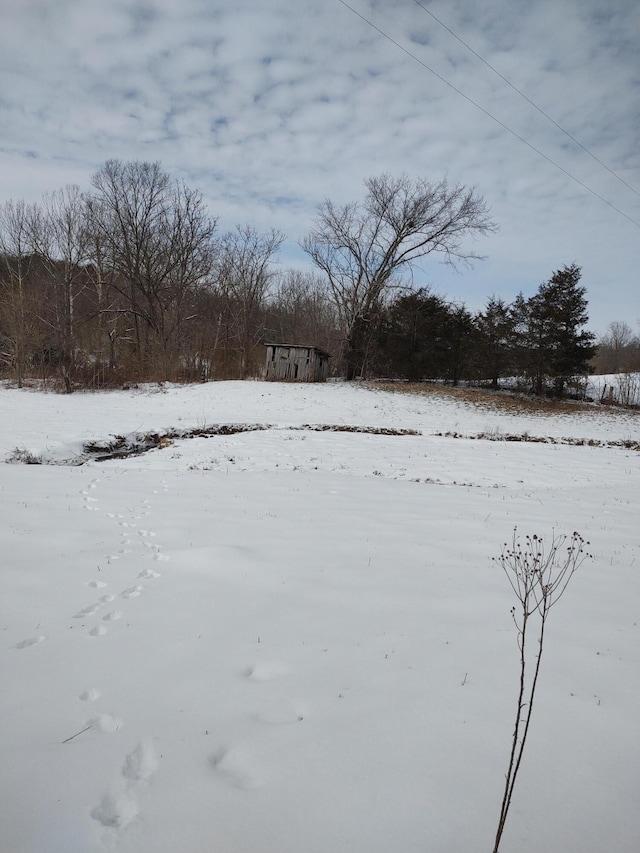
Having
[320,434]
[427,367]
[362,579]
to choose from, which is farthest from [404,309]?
[362,579]

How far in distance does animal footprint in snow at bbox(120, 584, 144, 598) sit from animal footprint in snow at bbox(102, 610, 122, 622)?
251mm

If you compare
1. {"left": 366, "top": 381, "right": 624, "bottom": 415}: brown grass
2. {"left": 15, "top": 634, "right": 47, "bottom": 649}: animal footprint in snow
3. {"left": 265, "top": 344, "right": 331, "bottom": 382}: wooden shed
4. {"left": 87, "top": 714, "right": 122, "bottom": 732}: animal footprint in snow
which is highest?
{"left": 265, "top": 344, "right": 331, "bottom": 382}: wooden shed

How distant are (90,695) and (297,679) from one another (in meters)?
1.16

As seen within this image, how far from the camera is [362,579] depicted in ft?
13.7

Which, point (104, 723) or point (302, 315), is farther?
point (302, 315)

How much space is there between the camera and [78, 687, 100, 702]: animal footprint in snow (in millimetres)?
2496

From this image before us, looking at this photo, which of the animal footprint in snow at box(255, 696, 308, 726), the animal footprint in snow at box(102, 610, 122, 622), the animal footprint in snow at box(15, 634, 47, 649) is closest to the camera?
the animal footprint in snow at box(255, 696, 308, 726)

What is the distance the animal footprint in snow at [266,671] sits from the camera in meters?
2.74

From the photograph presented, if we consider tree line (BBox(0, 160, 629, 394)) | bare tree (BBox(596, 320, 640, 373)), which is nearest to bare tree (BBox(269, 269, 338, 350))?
tree line (BBox(0, 160, 629, 394))

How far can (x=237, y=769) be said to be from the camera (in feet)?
6.72

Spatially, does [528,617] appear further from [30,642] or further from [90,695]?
[30,642]

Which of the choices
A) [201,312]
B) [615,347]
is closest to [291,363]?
[201,312]

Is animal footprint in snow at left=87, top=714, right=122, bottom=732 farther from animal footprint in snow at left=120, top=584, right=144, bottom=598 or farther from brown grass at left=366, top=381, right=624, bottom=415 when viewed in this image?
brown grass at left=366, top=381, right=624, bottom=415

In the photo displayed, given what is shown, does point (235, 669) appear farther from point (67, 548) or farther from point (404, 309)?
point (404, 309)
